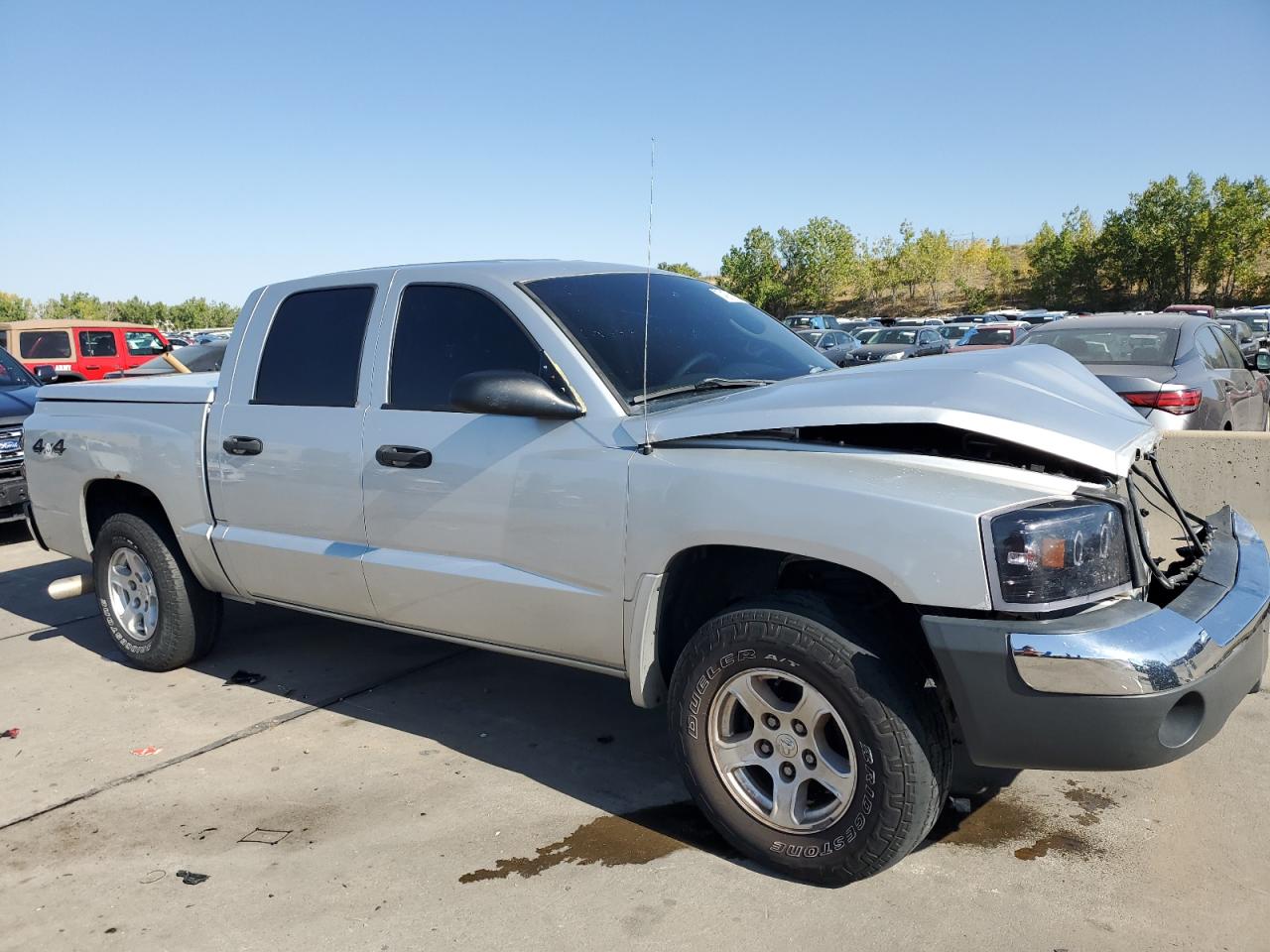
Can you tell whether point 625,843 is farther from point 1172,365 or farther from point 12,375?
point 12,375

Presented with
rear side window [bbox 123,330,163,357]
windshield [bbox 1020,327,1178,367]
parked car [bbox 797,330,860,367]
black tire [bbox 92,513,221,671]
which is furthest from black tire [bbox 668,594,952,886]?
parked car [bbox 797,330,860,367]

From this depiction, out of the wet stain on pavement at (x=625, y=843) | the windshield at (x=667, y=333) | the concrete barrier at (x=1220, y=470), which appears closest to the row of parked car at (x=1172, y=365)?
the concrete barrier at (x=1220, y=470)

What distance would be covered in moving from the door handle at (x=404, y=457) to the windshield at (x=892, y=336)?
81.6ft

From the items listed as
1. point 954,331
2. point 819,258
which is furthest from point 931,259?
point 954,331

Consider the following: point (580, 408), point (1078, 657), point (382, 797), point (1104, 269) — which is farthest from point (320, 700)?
point (1104, 269)

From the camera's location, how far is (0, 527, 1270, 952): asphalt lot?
2.83 metres

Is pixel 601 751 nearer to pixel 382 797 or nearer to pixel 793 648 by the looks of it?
pixel 382 797

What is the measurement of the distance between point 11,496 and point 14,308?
8320cm

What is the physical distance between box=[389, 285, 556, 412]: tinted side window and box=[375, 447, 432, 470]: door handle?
0.18m

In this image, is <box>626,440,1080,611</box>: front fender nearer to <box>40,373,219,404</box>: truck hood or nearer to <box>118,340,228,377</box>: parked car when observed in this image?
<box>40,373,219,404</box>: truck hood

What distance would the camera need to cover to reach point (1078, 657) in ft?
8.22

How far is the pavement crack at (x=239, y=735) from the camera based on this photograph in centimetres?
377

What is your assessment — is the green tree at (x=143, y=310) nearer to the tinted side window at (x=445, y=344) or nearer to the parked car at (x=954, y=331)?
the parked car at (x=954, y=331)

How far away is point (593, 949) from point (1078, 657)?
1.50 m
